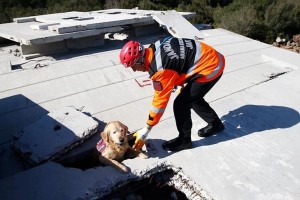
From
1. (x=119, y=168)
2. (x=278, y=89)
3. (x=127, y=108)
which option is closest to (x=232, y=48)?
(x=278, y=89)

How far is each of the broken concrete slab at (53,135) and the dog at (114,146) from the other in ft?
1.24

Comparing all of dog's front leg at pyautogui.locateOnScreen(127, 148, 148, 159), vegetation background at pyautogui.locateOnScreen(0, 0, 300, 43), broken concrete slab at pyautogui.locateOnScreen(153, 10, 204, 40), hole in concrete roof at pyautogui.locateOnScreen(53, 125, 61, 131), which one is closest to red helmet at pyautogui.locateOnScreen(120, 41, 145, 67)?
dog's front leg at pyautogui.locateOnScreen(127, 148, 148, 159)

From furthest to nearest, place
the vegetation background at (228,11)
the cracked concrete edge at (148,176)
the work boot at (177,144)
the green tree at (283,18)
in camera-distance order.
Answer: the green tree at (283,18)
the vegetation background at (228,11)
the work boot at (177,144)
the cracked concrete edge at (148,176)

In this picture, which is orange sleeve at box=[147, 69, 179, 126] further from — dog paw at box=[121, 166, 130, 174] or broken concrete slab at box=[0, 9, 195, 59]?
broken concrete slab at box=[0, 9, 195, 59]

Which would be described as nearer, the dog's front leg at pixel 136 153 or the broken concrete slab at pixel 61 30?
the dog's front leg at pixel 136 153

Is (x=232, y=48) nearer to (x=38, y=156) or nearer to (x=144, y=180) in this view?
(x=144, y=180)

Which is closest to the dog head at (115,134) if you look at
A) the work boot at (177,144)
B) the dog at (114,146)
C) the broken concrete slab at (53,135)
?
the dog at (114,146)

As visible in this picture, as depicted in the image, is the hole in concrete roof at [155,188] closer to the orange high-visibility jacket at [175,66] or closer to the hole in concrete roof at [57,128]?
the orange high-visibility jacket at [175,66]

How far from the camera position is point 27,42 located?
5.89 meters

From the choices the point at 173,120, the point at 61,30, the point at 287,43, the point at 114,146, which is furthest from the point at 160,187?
the point at 287,43

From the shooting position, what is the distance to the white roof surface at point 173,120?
325 centimetres

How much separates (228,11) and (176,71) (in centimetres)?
993

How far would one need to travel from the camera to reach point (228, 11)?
40.4ft

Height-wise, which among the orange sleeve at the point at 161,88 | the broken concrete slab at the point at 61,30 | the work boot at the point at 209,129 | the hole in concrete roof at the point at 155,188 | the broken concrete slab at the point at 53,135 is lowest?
the hole in concrete roof at the point at 155,188
